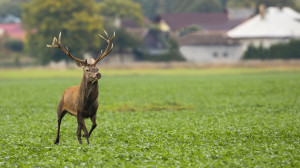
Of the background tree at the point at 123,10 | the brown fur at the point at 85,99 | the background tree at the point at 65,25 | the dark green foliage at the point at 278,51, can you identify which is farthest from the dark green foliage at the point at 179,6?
the brown fur at the point at 85,99

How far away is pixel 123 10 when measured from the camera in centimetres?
15138

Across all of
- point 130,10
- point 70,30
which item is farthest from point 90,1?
point 130,10

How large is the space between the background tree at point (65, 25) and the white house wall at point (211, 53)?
18.7 m

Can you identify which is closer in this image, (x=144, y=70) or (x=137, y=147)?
(x=137, y=147)

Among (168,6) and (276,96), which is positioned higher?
(168,6)

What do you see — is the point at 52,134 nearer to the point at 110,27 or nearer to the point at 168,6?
the point at 110,27

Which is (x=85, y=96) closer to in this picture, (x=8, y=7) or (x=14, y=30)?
(x=14, y=30)

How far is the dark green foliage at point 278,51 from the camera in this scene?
10031 centimetres

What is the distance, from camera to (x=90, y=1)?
105125 millimetres

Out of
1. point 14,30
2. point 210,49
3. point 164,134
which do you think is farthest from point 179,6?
point 164,134

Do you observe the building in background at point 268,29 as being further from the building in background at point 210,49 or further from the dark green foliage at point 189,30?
the dark green foliage at point 189,30

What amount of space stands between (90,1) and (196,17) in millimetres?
48735

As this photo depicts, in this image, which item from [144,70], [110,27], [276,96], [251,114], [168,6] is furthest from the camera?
[168,6]

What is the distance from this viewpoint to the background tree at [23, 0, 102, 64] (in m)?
101
